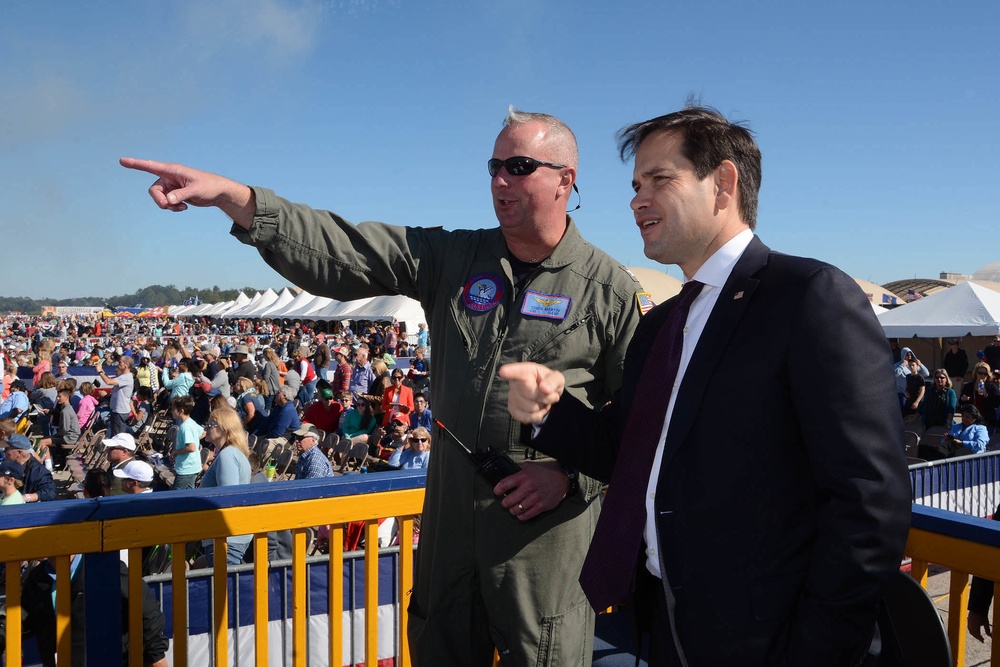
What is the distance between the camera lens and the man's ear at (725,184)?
1.61m

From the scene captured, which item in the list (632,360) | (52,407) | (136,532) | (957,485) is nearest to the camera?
(632,360)

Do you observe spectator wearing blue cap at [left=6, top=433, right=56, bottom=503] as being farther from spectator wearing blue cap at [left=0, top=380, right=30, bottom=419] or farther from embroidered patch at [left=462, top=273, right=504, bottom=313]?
embroidered patch at [left=462, top=273, right=504, bottom=313]

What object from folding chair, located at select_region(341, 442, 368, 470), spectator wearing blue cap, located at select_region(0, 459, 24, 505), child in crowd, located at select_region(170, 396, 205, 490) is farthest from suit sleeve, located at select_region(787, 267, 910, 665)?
folding chair, located at select_region(341, 442, 368, 470)

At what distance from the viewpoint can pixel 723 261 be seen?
1606 millimetres

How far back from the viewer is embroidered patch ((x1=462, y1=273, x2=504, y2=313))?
2186mm

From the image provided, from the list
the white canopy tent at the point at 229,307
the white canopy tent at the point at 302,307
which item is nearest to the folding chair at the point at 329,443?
the white canopy tent at the point at 302,307

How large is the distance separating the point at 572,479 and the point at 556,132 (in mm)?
1001

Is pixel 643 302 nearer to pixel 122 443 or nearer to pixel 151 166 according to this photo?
pixel 151 166

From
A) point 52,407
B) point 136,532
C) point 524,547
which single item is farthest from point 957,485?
point 52,407

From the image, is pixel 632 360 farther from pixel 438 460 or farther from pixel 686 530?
pixel 438 460

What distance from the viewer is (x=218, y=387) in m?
15.2

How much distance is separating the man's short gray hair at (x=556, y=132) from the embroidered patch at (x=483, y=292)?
1.30ft

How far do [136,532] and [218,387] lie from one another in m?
13.7

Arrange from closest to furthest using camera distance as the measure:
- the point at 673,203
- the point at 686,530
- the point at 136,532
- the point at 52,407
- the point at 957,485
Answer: the point at 686,530, the point at 673,203, the point at 136,532, the point at 957,485, the point at 52,407
